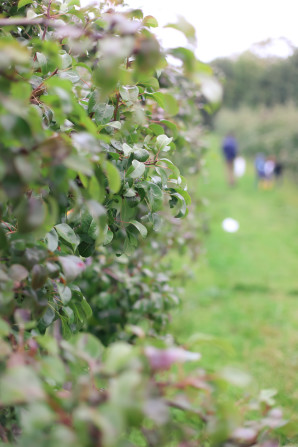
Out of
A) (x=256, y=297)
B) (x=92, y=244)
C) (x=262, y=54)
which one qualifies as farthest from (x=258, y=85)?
(x=92, y=244)

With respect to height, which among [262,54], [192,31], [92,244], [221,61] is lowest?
[221,61]

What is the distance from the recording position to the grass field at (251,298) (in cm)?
370

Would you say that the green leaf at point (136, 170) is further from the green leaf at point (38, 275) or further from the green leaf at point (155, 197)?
the green leaf at point (38, 275)

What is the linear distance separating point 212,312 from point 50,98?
4.32 meters

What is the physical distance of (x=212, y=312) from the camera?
4.83 m

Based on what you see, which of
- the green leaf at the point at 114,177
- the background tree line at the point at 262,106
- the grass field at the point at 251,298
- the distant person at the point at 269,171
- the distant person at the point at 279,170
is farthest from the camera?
the background tree line at the point at 262,106

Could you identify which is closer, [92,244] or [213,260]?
[92,244]

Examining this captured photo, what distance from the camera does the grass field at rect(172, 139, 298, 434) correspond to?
3701mm

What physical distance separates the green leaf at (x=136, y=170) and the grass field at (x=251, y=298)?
2.01ft

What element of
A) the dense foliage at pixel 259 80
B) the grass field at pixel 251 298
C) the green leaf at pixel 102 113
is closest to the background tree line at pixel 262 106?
the dense foliage at pixel 259 80

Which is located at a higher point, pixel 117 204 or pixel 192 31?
pixel 192 31

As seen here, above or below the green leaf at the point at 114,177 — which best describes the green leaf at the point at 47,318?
below

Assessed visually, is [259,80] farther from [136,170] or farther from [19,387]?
[19,387]

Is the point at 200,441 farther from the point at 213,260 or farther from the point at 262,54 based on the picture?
the point at 262,54
